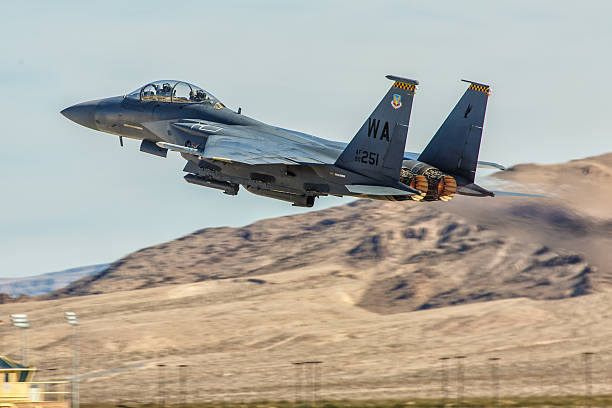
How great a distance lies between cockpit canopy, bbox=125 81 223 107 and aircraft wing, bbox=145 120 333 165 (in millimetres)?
1130

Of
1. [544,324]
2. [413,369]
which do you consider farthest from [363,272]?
[413,369]

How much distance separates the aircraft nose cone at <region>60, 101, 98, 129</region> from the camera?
34281 mm

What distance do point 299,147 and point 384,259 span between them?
68155 millimetres

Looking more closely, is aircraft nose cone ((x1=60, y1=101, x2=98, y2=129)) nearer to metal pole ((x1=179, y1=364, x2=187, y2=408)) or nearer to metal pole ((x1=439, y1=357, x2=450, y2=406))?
metal pole ((x1=179, y1=364, x2=187, y2=408))

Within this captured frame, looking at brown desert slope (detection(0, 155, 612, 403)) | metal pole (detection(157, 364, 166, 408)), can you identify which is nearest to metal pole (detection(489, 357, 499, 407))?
brown desert slope (detection(0, 155, 612, 403))

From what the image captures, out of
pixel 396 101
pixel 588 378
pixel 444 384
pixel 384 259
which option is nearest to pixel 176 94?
pixel 396 101

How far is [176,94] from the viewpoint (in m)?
32.8

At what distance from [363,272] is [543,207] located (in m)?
55.6

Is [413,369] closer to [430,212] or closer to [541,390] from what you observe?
[541,390]

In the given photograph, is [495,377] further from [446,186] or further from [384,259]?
[446,186]

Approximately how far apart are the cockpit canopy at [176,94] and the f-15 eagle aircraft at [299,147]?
0.12ft

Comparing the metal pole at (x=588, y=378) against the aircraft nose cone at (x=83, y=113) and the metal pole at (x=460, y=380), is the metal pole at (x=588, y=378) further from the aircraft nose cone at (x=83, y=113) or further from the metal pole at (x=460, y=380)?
the aircraft nose cone at (x=83, y=113)

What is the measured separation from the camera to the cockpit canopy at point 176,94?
108ft

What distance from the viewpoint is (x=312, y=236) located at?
113 meters
